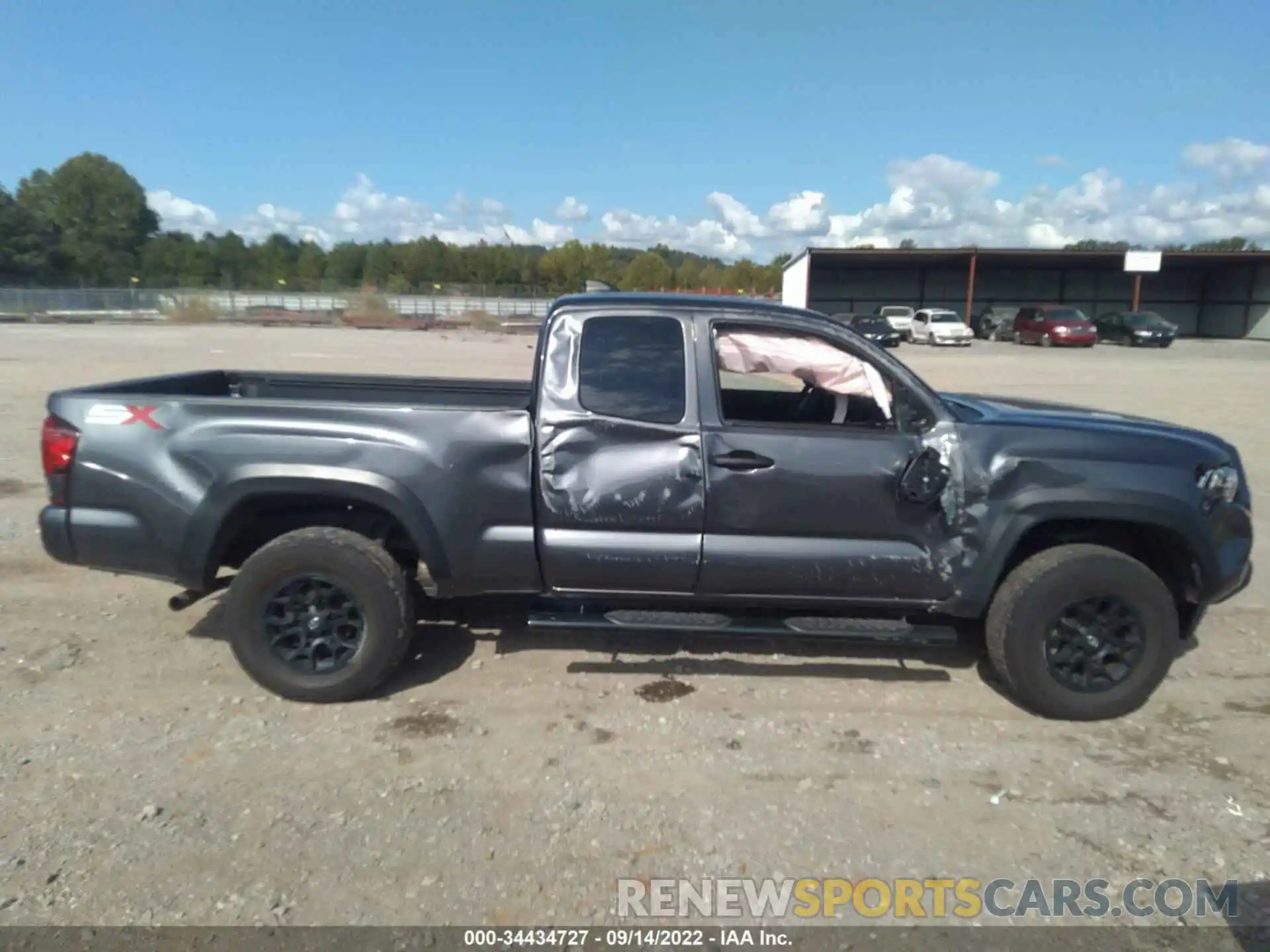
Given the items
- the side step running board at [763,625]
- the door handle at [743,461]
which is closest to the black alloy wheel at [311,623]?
the side step running board at [763,625]

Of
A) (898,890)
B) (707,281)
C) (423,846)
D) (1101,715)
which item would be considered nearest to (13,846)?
(423,846)

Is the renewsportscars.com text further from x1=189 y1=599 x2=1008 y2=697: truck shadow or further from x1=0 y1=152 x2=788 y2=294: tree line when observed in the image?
x1=0 y1=152 x2=788 y2=294: tree line

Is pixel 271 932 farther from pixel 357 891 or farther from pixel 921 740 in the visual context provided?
pixel 921 740

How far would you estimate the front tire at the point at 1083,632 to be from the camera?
405 centimetres

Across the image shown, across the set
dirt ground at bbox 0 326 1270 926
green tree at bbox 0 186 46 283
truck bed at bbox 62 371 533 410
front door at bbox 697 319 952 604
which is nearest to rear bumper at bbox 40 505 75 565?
dirt ground at bbox 0 326 1270 926

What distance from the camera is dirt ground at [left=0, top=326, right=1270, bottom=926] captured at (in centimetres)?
302

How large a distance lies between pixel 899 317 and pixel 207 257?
3413 inches

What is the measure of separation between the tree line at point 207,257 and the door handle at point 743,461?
74.6m

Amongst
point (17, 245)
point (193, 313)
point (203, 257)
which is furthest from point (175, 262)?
point (193, 313)

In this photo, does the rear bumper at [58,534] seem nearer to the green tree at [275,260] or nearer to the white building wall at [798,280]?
the white building wall at [798,280]

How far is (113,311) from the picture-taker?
60.1 metres

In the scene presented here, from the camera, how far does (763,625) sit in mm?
4246

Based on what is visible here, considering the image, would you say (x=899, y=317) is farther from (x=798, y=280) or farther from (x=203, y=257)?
(x=203, y=257)

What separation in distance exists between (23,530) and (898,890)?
702cm
